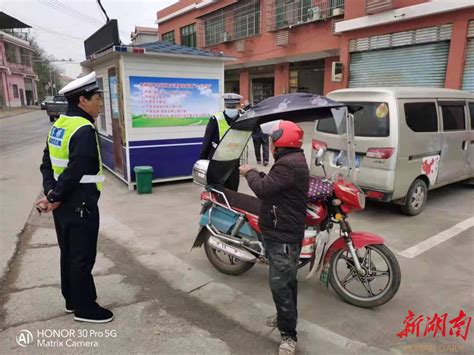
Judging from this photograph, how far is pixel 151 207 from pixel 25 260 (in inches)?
89.5

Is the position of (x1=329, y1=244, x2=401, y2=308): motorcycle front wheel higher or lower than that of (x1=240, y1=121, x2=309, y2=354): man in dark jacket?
lower

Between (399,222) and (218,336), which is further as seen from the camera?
(399,222)

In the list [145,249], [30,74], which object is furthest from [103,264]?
[30,74]

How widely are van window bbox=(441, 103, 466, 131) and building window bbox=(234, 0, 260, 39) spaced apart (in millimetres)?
14798

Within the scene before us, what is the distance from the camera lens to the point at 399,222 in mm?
5320

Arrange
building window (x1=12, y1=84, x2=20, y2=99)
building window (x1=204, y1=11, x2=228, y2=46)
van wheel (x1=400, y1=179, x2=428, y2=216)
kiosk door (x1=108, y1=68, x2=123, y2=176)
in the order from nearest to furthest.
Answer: van wheel (x1=400, y1=179, x2=428, y2=216) < kiosk door (x1=108, y1=68, x2=123, y2=176) < building window (x1=204, y1=11, x2=228, y2=46) < building window (x1=12, y1=84, x2=20, y2=99)

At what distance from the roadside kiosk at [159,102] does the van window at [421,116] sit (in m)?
3.92

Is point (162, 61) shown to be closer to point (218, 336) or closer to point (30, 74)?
point (218, 336)

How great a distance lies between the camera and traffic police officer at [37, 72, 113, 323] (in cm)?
260

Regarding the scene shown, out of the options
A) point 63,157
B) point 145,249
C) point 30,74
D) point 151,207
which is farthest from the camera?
point 30,74

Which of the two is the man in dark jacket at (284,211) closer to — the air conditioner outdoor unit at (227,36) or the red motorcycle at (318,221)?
the red motorcycle at (318,221)

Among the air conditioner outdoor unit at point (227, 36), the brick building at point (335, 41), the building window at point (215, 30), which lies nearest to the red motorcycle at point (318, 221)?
the brick building at point (335, 41)

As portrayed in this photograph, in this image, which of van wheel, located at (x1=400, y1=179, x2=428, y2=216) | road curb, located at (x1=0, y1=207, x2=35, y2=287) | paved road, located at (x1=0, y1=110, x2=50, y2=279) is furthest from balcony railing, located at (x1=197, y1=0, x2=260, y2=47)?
road curb, located at (x1=0, y1=207, x2=35, y2=287)

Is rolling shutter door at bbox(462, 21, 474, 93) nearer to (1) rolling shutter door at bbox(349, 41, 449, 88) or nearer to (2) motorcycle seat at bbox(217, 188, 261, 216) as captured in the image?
(1) rolling shutter door at bbox(349, 41, 449, 88)
